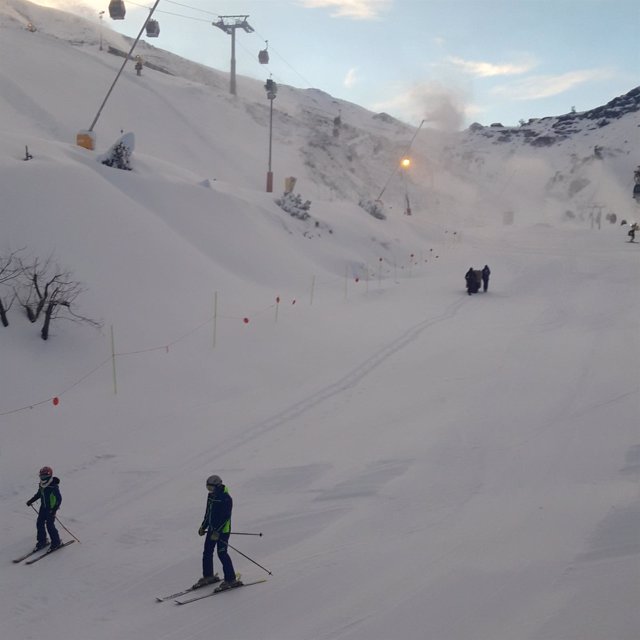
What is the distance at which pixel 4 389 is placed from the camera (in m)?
11.9

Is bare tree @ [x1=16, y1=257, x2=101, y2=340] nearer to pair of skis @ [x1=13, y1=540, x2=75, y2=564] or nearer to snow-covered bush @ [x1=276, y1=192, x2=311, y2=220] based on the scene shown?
pair of skis @ [x1=13, y1=540, x2=75, y2=564]

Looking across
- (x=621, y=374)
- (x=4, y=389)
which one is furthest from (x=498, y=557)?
(x=4, y=389)

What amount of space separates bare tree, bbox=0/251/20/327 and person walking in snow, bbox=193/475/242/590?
27.9ft

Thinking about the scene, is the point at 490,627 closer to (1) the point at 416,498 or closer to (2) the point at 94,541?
(1) the point at 416,498

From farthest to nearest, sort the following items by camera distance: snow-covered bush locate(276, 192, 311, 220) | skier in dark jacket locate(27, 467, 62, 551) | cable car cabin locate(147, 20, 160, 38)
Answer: cable car cabin locate(147, 20, 160, 38) → snow-covered bush locate(276, 192, 311, 220) → skier in dark jacket locate(27, 467, 62, 551)

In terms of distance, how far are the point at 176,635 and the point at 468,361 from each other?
11.2 m

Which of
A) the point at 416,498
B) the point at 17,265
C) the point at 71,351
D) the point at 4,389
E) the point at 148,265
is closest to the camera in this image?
the point at 416,498

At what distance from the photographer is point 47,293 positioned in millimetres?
13656

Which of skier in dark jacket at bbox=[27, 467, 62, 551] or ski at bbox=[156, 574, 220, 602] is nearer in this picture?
ski at bbox=[156, 574, 220, 602]

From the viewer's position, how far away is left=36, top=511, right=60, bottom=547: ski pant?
8008 millimetres

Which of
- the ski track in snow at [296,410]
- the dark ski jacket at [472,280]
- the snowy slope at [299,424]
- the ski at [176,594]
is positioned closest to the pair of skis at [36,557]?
the snowy slope at [299,424]

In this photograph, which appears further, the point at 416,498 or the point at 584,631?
the point at 416,498

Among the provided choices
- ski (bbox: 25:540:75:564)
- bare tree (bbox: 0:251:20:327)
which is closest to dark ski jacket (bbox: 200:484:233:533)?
ski (bbox: 25:540:75:564)

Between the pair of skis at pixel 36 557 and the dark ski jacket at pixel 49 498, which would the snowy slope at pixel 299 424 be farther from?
the dark ski jacket at pixel 49 498
